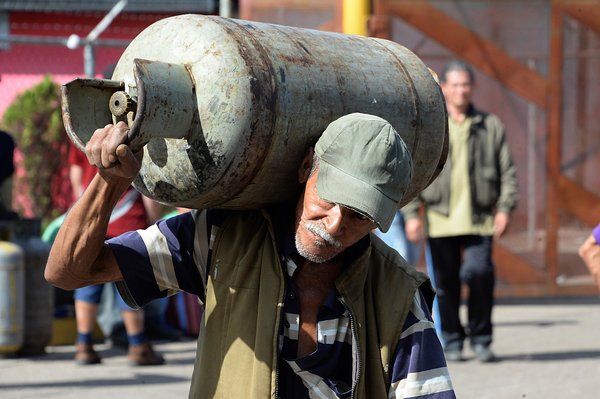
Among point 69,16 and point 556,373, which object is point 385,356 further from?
point 69,16

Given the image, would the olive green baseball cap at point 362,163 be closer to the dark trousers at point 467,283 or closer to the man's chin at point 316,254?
the man's chin at point 316,254

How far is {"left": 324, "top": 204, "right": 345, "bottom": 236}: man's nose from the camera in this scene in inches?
110

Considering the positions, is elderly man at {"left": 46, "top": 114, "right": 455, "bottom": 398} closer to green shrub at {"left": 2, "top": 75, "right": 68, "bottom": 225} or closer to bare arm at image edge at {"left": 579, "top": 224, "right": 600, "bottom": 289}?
bare arm at image edge at {"left": 579, "top": 224, "right": 600, "bottom": 289}

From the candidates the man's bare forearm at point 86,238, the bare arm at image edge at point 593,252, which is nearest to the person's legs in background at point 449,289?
the bare arm at image edge at point 593,252

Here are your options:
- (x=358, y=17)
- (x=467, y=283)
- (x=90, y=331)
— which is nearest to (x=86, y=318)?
(x=90, y=331)

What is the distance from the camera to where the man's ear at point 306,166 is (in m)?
2.86

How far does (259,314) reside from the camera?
9.61ft

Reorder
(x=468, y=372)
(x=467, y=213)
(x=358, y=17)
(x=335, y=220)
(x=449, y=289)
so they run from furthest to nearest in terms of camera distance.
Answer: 1. (x=449, y=289)
2. (x=467, y=213)
3. (x=468, y=372)
4. (x=358, y=17)
5. (x=335, y=220)

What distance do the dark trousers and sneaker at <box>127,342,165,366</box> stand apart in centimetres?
188

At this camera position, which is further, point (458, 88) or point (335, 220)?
point (458, 88)

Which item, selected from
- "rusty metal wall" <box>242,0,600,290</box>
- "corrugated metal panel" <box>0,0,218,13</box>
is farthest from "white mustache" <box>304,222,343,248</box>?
"corrugated metal panel" <box>0,0,218,13</box>

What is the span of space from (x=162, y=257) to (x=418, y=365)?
0.72m

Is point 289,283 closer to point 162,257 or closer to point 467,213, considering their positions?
Result: point 162,257

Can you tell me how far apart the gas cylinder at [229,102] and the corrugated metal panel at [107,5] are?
12.0 metres
